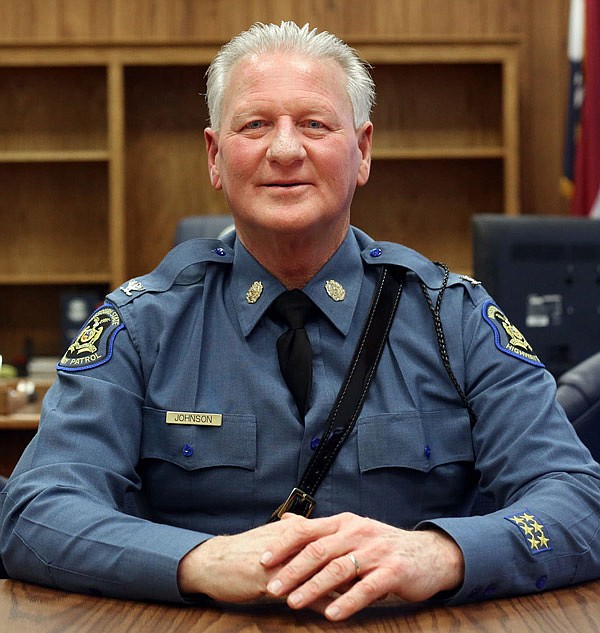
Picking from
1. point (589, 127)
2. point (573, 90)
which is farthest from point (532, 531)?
point (573, 90)

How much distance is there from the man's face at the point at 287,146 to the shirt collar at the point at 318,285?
0.07m

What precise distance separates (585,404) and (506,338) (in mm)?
327

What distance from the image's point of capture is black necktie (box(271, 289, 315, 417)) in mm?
1463

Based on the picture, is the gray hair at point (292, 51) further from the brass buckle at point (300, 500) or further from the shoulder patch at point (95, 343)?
the brass buckle at point (300, 500)

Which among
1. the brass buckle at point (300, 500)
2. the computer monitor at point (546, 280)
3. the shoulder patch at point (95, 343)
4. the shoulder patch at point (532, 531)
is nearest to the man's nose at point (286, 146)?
the shoulder patch at point (95, 343)

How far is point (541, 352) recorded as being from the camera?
8.19 feet

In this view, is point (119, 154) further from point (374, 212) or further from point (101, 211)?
point (374, 212)

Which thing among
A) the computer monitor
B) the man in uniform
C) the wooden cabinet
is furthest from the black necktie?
the wooden cabinet

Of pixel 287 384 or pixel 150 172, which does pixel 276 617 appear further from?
pixel 150 172

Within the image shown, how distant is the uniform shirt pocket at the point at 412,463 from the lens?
143cm

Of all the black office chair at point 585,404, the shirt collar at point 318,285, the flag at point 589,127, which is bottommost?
the black office chair at point 585,404

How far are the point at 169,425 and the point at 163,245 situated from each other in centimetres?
392

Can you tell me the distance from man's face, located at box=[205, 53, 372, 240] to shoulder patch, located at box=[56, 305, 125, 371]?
0.24 meters

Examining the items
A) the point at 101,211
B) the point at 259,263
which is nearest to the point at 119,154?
the point at 101,211
